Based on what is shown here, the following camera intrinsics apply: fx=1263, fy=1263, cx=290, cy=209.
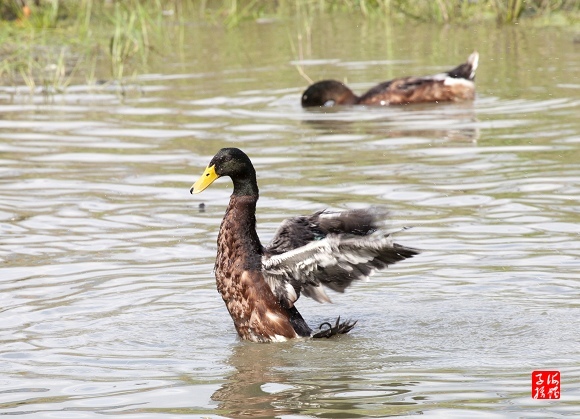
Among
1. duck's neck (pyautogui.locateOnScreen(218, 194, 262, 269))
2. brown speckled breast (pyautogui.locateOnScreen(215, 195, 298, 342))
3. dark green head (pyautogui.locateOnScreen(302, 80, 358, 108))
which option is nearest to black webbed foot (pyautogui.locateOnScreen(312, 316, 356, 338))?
brown speckled breast (pyautogui.locateOnScreen(215, 195, 298, 342))

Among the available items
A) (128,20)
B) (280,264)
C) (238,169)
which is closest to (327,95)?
(128,20)

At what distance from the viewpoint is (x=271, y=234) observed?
A: 8312 mm

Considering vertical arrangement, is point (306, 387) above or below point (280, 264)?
below

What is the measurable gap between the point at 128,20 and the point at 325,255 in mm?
12665

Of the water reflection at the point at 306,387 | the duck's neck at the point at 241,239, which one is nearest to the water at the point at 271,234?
the water reflection at the point at 306,387

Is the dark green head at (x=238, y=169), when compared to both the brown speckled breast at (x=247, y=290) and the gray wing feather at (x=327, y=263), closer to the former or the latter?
the brown speckled breast at (x=247, y=290)

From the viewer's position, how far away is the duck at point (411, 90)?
43.3ft

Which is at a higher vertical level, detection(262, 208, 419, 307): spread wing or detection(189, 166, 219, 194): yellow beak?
detection(189, 166, 219, 194): yellow beak

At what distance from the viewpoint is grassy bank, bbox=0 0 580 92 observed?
1523cm

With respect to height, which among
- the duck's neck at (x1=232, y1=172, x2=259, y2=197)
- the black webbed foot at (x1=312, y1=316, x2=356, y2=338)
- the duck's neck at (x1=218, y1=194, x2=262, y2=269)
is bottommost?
the black webbed foot at (x1=312, y1=316, x2=356, y2=338)

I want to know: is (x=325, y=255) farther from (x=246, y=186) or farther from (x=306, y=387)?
(x=306, y=387)

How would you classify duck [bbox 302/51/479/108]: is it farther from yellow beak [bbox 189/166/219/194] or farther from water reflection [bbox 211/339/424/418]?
water reflection [bbox 211/339/424/418]

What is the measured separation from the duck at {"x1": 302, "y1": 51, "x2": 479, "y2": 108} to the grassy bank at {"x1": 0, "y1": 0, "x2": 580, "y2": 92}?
2839mm

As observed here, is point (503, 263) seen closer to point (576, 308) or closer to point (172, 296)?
point (576, 308)
